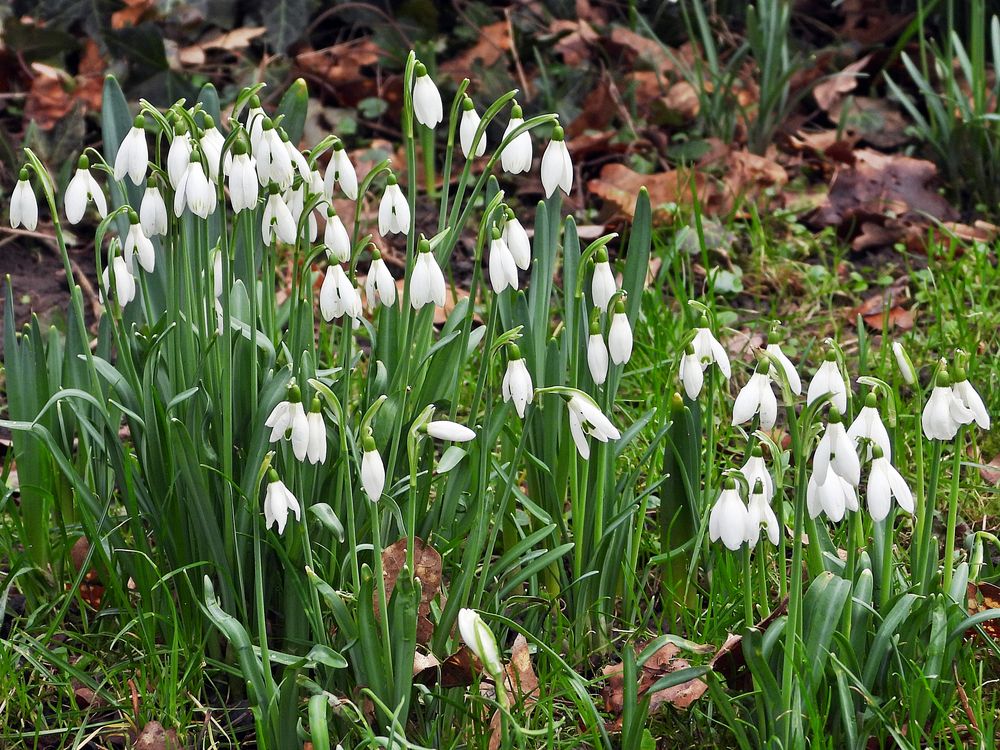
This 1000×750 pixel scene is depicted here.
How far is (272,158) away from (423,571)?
2.45 feet

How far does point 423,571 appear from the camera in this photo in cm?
208

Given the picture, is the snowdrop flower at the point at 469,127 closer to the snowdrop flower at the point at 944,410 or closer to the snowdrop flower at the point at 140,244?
the snowdrop flower at the point at 140,244

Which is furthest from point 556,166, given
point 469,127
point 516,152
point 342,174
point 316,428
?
point 316,428

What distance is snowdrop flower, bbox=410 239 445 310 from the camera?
1773 millimetres

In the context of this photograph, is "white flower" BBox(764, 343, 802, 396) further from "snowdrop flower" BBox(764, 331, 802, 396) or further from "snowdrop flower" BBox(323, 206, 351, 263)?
"snowdrop flower" BBox(323, 206, 351, 263)

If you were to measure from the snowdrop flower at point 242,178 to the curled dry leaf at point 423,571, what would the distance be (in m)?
0.65

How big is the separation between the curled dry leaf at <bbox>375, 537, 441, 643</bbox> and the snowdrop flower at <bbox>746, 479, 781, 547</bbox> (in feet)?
1.98

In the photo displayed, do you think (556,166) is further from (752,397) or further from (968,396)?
(968,396)

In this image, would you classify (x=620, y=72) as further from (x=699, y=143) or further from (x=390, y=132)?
(x=390, y=132)

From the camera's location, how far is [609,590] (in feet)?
7.52

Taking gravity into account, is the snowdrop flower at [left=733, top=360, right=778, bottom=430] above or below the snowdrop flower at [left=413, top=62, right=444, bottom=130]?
below

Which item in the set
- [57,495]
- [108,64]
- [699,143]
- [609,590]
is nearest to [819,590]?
[609,590]

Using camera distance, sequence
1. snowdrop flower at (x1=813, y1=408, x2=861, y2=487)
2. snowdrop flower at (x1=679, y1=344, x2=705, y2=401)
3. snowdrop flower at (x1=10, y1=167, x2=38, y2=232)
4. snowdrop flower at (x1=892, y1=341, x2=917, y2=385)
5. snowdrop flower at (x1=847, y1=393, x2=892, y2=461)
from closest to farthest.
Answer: snowdrop flower at (x1=813, y1=408, x2=861, y2=487), snowdrop flower at (x1=847, y1=393, x2=892, y2=461), snowdrop flower at (x1=892, y1=341, x2=917, y2=385), snowdrop flower at (x1=679, y1=344, x2=705, y2=401), snowdrop flower at (x1=10, y1=167, x2=38, y2=232)

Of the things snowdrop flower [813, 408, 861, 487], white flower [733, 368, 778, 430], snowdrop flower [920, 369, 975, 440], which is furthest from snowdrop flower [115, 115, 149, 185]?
snowdrop flower [920, 369, 975, 440]
